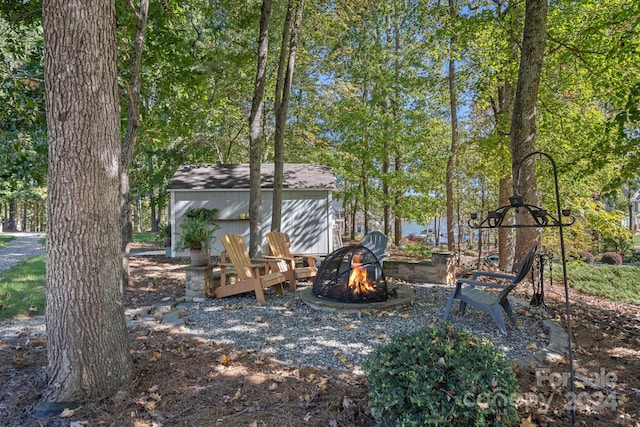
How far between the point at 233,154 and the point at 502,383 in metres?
18.7

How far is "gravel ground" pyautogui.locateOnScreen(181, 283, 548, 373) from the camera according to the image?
3.39 metres

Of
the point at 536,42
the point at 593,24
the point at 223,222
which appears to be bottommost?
the point at 223,222

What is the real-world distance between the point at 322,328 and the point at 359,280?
1069 millimetres

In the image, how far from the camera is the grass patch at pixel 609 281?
8016mm

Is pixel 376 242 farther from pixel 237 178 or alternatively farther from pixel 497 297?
pixel 237 178

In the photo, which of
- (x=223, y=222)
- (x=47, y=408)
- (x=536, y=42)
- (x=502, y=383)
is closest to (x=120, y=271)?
(x=47, y=408)

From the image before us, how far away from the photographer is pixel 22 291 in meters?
6.07

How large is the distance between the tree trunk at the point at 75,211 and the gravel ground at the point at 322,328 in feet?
4.64

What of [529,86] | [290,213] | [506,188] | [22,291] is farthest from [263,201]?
[529,86]

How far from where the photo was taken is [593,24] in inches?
248

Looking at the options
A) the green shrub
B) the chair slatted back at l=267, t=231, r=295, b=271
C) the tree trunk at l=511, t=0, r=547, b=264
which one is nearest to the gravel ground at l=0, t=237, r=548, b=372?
the chair slatted back at l=267, t=231, r=295, b=271

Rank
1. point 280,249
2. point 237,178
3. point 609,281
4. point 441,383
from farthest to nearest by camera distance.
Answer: point 237,178 → point 609,281 → point 280,249 → point 441,383

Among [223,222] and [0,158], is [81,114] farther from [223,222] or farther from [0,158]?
[223,222]

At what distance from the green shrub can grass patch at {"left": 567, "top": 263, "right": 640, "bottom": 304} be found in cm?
705
